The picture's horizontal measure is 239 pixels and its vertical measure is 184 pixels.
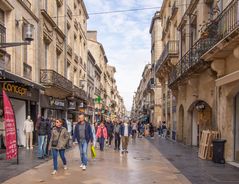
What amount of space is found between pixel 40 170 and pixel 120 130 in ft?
25.3

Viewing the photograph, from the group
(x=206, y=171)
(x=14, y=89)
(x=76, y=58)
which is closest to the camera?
(x=206, y=171)

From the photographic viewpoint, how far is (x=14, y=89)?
1702 centimetres

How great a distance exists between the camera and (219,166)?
12531 millimetres

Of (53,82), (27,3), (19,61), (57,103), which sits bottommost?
(57,103)

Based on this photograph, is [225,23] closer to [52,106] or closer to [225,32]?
[225,32]

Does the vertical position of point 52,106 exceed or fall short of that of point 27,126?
it exceeds it

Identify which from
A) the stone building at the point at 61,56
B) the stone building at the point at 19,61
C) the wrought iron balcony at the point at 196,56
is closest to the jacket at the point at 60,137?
the stone building at the point at 19,61

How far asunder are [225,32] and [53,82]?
40.7 feet

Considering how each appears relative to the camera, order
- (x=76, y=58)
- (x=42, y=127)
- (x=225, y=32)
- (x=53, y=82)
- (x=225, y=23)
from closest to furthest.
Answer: (x=225, y=32) → (x=225, y=23) → (x=42, y=127) → (x=53, y=82) → (x=76, y=58)

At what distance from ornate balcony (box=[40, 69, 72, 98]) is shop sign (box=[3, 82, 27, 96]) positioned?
13.0 ft

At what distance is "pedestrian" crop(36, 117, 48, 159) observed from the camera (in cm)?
1409

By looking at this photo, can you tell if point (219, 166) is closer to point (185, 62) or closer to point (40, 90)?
point (185, 62)

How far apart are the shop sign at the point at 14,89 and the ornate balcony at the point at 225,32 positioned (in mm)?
8320

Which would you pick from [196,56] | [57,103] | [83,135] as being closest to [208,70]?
[196,56]
